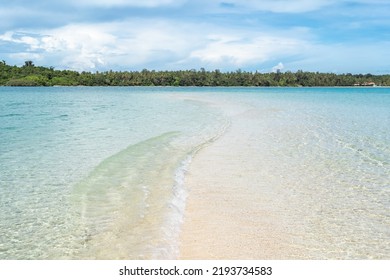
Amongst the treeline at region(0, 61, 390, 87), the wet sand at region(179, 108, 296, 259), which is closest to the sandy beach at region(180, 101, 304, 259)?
the wet sand at region(179, 108, 296, 259)

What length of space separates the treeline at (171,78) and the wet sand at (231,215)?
117 m

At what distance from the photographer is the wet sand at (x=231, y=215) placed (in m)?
4.73

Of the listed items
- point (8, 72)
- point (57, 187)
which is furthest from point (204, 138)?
point (8, 72)

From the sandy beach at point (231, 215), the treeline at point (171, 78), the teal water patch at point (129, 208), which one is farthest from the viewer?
the treeline at point (171, 78)

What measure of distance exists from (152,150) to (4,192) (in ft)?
16.1

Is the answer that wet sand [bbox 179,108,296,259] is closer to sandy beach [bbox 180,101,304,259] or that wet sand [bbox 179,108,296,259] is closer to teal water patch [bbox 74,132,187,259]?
sandy beach [bbox 180,101,304,259]

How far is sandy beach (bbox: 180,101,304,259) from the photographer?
473 centimetres

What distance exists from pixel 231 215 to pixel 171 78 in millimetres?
135294

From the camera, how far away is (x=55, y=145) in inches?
477

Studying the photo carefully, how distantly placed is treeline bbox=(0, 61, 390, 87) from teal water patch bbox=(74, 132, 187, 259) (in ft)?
382

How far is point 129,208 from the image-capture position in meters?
6.27

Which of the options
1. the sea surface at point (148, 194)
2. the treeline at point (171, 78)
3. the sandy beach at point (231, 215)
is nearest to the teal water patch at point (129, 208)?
the sea surface at point (148, 194)

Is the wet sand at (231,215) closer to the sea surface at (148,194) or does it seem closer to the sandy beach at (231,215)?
the sandy beach at (231,215)
